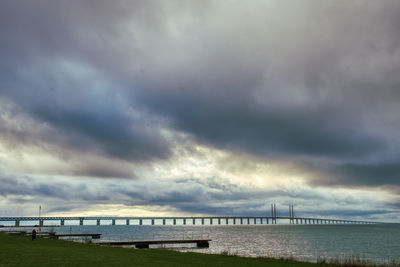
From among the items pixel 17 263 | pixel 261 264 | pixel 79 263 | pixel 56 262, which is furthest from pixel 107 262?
pixel 261 264

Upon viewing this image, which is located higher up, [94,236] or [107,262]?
[107,262]

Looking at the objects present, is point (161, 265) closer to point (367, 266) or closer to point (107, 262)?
point (107, 262)

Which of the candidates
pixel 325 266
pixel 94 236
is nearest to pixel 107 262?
pixel 325 266

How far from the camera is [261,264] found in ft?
99.9

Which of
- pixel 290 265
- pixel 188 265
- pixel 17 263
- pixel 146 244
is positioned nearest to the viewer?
pixel 17 263

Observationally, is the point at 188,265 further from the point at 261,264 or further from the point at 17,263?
the point at 17,263

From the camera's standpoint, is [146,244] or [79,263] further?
[146,244]

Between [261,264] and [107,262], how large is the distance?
45.3 feet

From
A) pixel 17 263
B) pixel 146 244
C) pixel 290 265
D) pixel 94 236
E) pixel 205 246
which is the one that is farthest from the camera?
pixel 94 236

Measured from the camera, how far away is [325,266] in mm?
29703

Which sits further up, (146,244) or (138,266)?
(138,266)

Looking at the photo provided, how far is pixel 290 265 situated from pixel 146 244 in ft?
168

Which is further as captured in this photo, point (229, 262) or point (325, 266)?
point (229, 262)

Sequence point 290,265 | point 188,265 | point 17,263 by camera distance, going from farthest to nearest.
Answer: point 290,265 → point 188,265 → point 17,263
